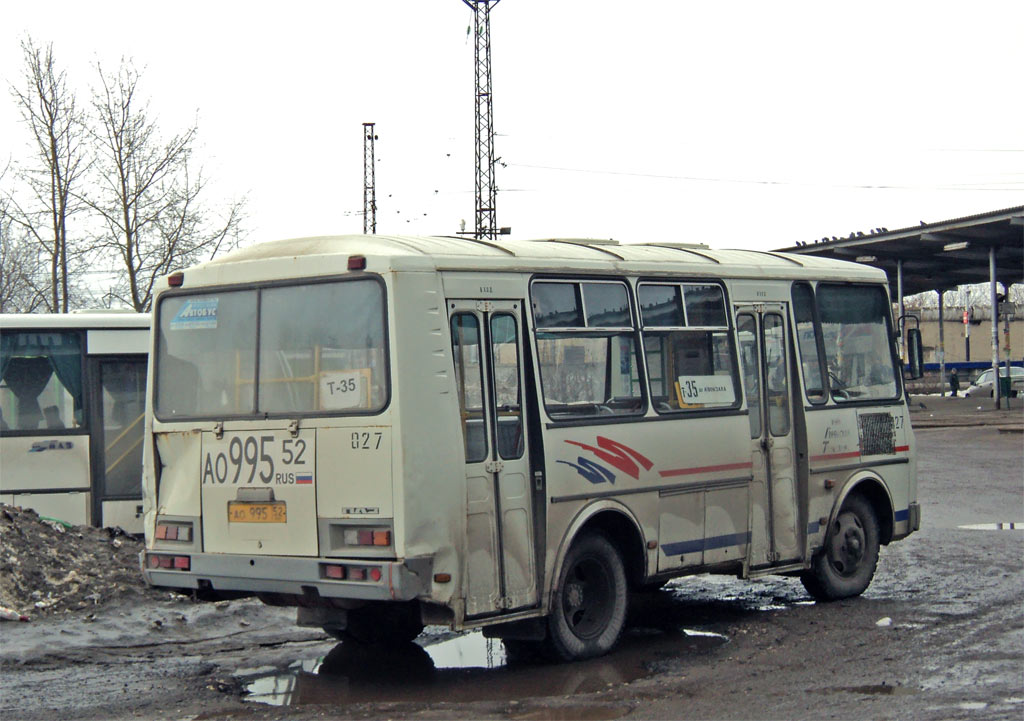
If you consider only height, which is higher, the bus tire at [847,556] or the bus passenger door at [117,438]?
the bus passenger door at [117,438]

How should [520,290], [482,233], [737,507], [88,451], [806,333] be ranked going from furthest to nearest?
[482,233]
[88,451]
[806,333]
[737,507]
[520,290]

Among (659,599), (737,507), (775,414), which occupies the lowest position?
(659,599)

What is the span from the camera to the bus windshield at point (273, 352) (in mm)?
7809

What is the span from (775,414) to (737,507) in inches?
38.7

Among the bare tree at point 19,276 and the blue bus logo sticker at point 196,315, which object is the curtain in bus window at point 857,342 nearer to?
the blue bus logo sticker at point 196,315

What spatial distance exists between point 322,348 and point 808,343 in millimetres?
4845

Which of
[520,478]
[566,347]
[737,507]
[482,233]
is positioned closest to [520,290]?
[566,347]

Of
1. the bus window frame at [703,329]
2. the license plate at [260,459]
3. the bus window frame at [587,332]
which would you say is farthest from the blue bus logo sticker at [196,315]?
the bus window frame at [703,329]

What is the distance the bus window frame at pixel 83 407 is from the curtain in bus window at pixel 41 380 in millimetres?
26

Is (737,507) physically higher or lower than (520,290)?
lower

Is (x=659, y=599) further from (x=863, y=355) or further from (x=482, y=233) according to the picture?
(x=482, y=233)

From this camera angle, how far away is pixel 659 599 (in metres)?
11.5

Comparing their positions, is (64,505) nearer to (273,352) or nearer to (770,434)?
(273,352)

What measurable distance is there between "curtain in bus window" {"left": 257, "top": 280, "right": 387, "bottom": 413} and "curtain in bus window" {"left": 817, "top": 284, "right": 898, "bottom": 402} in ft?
16.4
